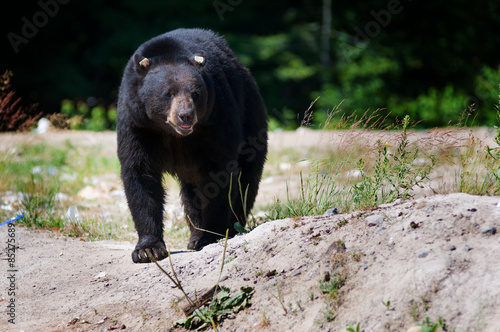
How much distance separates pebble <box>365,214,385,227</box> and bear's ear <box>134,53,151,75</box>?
216cm

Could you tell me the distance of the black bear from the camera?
15.2ft

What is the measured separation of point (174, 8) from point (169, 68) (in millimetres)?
13023

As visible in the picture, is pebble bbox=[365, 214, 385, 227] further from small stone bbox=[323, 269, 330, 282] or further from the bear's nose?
the bear's nose

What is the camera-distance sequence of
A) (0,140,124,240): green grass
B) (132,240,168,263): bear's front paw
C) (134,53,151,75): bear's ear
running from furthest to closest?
(0,140,124,240): green grass, (134,53,151,75): bear's ear, (132,240,168,263): bear's front paw

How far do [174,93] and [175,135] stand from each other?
1.06 ft

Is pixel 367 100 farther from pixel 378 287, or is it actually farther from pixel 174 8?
pixel 378 287

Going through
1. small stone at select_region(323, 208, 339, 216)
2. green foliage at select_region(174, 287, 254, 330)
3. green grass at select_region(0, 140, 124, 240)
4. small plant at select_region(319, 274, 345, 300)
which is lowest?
green grass at select_region(0, 140, 124, 240)

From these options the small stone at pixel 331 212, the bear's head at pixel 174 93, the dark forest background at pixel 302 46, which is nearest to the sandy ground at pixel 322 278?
the small stone at pixel 331 212

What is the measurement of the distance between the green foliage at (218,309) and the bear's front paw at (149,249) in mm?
1104

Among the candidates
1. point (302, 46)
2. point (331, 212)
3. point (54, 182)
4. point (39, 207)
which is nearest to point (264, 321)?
point (331, 212)

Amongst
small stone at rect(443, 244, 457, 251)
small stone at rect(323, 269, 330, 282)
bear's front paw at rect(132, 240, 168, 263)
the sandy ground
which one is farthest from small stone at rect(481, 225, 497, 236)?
bear's front paw at rect(132, 240, 168, 263)

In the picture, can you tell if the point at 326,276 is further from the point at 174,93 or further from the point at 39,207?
the point at 39,207

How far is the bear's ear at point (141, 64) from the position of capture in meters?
4.76

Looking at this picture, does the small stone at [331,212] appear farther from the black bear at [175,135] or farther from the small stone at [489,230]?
the small stone at [489,230]
